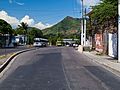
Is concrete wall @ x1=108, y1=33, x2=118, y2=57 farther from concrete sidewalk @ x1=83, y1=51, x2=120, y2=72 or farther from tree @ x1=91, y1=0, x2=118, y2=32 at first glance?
tree @ x1=91, y1=0, x2=118, y2=32

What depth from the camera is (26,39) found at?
139250 mm

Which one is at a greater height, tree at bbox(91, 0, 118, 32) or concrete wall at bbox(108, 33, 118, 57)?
tree at bbox(91, 0, 118, 32)

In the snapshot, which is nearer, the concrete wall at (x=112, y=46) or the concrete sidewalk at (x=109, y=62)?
the concrete sidewalk at (x=109, y=62)

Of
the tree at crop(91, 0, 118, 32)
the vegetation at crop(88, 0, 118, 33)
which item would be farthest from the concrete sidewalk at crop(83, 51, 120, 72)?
the tree at crop(91, 0, 118, 32)

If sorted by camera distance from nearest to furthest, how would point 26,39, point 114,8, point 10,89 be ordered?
point 10,89, point 114,8, point 26,39

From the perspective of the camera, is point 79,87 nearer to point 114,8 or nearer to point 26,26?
point 114,8

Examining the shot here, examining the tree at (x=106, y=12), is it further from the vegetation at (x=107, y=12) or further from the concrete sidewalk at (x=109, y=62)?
the concrete sidewalk at (x=109, y=62)

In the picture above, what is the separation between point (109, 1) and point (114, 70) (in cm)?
1070

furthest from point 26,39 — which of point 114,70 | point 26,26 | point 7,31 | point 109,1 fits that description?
point 114,70

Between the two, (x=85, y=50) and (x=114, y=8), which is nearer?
(x=114, y=8)

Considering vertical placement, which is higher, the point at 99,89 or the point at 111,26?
the point at 111,26

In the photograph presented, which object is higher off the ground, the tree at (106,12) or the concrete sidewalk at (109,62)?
the tree at (106,12)

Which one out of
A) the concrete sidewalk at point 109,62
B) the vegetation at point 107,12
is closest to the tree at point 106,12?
the vegetation at point 107,12

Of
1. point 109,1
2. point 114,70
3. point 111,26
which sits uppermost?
point 109,1
